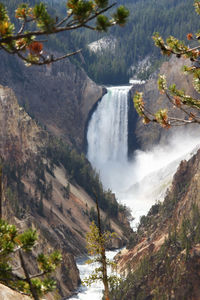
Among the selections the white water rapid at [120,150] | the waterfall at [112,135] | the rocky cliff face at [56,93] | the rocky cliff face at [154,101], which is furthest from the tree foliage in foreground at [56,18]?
the waterfall at [112,135]

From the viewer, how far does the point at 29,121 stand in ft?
284

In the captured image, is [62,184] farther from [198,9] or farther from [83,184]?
[198,9]

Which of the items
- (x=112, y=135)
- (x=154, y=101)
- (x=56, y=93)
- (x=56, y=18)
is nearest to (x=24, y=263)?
(x=56, y=18)

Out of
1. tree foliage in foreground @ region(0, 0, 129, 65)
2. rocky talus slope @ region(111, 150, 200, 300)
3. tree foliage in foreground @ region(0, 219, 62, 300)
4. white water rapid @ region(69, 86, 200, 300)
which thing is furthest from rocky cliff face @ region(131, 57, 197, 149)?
tree foliage in foreground @ region(0, 0, 129, 65)

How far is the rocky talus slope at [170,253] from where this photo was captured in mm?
43781

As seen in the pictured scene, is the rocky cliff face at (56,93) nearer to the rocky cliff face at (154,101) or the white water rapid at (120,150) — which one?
the white water rapid at (120,150)

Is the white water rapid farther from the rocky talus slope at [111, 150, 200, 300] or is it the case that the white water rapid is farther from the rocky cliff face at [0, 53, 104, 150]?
the rocky talus slope at [111, 150, 200, 300]

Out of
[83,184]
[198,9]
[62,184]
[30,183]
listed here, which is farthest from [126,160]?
[198,9]

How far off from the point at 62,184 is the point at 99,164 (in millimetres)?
46011

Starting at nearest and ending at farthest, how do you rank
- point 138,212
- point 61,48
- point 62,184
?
1. point 62,184
2. point 138,212
3. point 61,48

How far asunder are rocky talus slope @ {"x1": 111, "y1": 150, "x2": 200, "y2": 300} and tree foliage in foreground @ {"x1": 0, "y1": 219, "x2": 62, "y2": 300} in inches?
1255

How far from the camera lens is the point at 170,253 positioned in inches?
1903

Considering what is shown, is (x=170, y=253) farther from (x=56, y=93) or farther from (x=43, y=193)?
(x=56, y=93)

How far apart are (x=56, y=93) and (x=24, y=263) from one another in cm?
12882
